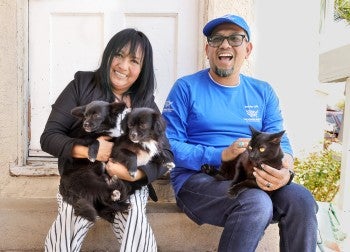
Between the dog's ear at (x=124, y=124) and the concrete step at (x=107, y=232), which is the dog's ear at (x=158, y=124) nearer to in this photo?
the dog's ear at (x=124, y=124)

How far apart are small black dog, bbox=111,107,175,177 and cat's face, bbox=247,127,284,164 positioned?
48cm

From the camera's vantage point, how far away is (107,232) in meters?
2.84

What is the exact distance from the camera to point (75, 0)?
11.0ft

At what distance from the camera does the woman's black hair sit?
8.15ft

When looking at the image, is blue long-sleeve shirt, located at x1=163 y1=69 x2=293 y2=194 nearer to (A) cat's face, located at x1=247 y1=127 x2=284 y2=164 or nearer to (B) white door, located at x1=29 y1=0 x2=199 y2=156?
(A) cat's face, located at x1=247 y1=127 x2=284 y2=164

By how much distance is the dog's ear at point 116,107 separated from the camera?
2270mm

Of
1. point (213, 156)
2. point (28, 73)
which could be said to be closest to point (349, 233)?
point (213, 156)

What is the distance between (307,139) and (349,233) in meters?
2.59

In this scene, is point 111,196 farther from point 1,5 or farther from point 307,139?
point 307,139

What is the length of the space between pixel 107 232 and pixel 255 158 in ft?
4.08

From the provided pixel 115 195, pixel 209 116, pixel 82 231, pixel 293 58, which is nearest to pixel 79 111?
pixel 115 195

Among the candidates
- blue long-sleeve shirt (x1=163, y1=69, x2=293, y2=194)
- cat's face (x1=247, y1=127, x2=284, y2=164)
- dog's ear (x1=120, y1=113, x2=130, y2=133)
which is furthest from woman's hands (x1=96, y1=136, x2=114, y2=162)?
cat's face (x1=247, y1=127, x2=284, y2=164)

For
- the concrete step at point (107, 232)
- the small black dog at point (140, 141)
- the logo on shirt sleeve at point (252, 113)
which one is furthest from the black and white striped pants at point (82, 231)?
the logo on shirt sleeve at point (252, 113)

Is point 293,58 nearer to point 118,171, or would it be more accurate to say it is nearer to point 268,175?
point 268,175
